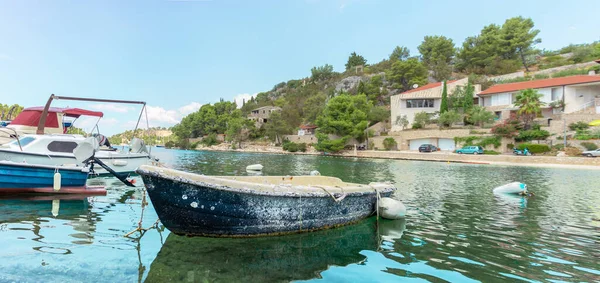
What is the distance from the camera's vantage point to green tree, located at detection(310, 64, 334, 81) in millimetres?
119438

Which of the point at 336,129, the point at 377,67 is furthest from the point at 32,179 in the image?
the point at 377,67

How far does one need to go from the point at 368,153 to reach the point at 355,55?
80610mm

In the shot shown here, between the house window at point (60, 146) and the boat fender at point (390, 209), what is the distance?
15.7 metres

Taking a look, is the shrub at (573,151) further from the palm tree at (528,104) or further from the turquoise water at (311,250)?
the turquoise water at (311,250)

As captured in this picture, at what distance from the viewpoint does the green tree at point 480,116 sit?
4759 cm

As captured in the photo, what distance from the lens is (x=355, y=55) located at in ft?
407

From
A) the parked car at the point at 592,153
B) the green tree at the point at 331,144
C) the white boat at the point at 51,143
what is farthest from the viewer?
the green tree at the point at 331,144

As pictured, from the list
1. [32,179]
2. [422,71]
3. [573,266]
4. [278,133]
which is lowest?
[573,266]

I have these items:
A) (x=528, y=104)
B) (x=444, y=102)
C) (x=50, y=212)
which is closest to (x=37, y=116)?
(x=50, y=212)

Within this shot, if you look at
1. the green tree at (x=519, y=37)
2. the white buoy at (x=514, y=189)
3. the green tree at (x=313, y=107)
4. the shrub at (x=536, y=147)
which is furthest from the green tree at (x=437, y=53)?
the white buoy at (x=514, y=189)

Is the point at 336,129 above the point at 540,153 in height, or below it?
above

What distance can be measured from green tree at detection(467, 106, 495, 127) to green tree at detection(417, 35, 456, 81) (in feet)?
112

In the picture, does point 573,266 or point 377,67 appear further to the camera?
point 377,67

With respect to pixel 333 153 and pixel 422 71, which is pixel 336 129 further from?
pixel 422 71
